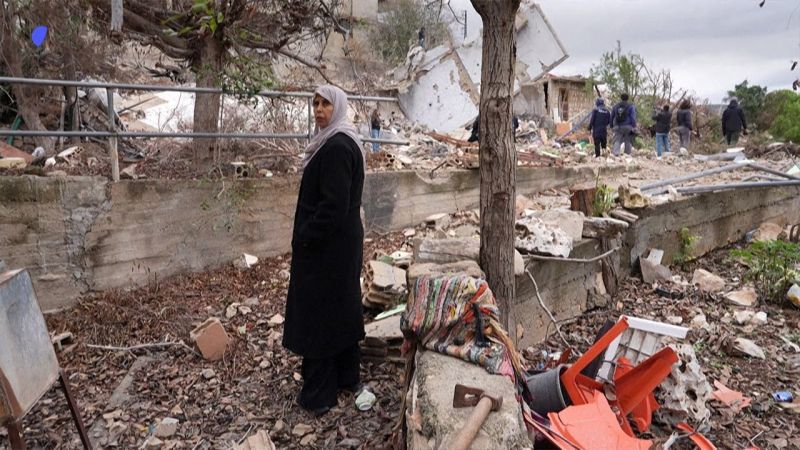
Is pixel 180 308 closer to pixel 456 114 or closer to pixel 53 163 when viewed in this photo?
pixel 53 163

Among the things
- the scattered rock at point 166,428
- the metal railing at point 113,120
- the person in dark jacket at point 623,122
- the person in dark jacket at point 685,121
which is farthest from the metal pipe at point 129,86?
the person in dark jacket at point 685,121

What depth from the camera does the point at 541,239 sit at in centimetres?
471

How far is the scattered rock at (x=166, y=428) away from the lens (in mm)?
3135

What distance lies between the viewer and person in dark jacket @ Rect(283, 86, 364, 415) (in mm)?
2977

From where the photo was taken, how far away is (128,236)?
4.64m

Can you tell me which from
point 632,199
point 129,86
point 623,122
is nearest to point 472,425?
point 129,86

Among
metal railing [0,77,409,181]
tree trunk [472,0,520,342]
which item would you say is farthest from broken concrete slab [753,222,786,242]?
metal railing [0,77,409,181]

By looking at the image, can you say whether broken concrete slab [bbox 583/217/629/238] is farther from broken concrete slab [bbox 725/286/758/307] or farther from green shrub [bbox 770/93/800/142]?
green shrub [bbox 770/93/800/142]

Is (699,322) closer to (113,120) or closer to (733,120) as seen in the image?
(113,120)

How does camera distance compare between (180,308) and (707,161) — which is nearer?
(180,308)

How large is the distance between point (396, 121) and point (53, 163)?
50.3 feet

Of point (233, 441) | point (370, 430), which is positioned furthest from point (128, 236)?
point (370, 430)

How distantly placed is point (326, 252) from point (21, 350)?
1487 mm

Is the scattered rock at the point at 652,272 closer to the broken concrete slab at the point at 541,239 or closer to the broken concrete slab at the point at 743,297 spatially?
the broken concrete slab at the point at 743,297
